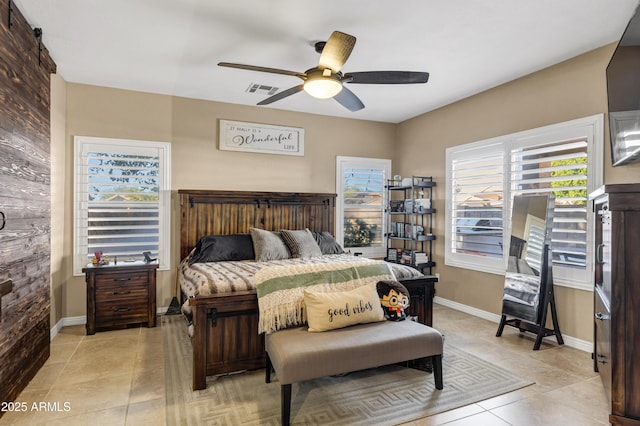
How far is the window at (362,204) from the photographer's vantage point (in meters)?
5.84

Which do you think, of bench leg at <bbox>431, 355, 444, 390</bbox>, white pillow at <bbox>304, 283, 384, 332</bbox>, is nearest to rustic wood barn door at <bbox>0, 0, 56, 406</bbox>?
white pillow at <bbox>304, 283, 384, 332</bbox>

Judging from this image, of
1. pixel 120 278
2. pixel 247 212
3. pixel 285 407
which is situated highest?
pixel 247 212

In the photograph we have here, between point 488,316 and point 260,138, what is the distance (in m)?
3.87

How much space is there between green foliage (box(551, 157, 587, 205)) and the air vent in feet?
10.8

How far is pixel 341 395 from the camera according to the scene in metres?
2.64

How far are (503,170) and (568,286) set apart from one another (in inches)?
57.9

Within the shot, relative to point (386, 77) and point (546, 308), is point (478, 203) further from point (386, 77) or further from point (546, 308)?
point (386, 77)

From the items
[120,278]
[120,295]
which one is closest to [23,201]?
[120,278]

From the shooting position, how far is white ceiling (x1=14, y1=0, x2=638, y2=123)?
8.91 ft

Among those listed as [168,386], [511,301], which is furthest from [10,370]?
[511,301]

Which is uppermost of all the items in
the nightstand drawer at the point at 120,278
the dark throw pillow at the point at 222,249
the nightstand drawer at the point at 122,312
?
the dark throw pillow at the point at 222,249

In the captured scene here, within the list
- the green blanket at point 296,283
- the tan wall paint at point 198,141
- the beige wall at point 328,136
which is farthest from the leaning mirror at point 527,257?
the tan wall paint at point 198,141

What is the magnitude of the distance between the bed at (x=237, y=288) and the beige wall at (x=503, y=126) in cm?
147

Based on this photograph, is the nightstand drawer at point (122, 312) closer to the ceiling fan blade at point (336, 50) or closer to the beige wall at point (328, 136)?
the beige wall at point (328, 136)
